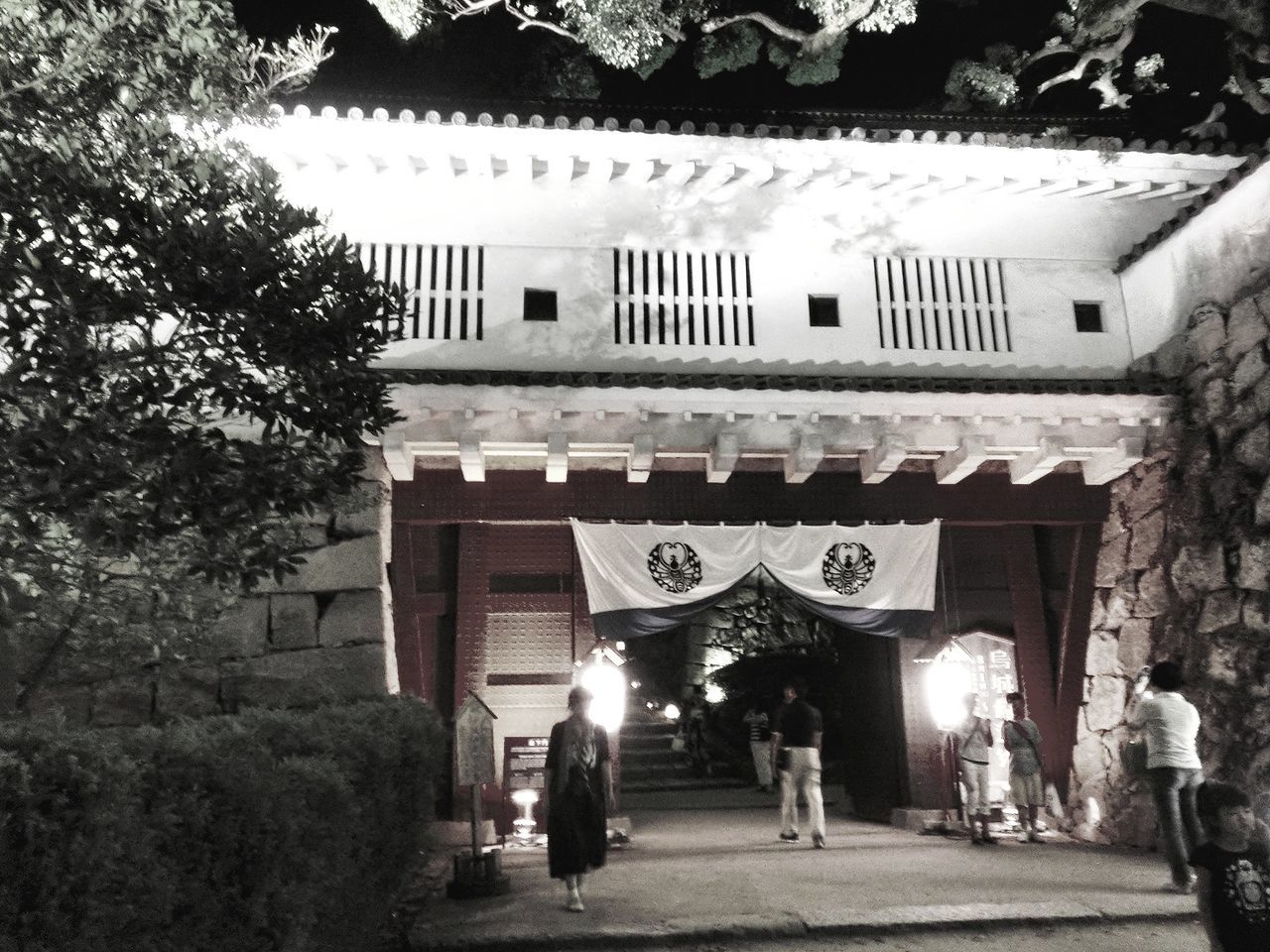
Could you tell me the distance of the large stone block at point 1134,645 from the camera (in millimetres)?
10312

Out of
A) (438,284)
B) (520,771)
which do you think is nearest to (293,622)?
(520,771)

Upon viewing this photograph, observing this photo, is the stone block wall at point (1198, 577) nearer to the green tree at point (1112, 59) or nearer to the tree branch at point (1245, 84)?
the tree branch at point (1245, 84)

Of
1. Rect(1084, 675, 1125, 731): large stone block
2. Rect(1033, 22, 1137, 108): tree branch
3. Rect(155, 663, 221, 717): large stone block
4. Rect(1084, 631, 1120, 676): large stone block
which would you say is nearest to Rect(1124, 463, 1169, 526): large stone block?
Rect(1084, 631, 1120, 676): large stone block

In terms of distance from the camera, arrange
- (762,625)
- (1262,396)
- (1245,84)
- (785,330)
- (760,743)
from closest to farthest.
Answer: (1262,396)
(785,330)
(1245,84)
(760,743)
(762,625)

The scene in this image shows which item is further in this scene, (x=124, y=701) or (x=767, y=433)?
(x=767, y=433)

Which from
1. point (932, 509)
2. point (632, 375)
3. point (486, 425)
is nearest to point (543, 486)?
point (486, 425)

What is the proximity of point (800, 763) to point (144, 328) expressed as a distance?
29.1 feet

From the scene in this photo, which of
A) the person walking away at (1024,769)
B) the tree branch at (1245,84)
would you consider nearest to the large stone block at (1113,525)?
the person walking away at (1024,769)

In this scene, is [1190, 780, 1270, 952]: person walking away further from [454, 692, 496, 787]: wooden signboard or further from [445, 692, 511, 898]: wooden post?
[454, 692, 496, 787]: wooden signboard

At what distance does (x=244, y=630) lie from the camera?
8.93 metres

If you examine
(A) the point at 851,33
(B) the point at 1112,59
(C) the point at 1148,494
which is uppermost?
(A) the point at 851,33

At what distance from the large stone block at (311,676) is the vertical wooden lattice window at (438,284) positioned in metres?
3.68

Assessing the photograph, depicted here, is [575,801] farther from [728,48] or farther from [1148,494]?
[728,48]

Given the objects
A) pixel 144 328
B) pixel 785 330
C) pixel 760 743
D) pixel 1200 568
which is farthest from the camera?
pixel 760 743
